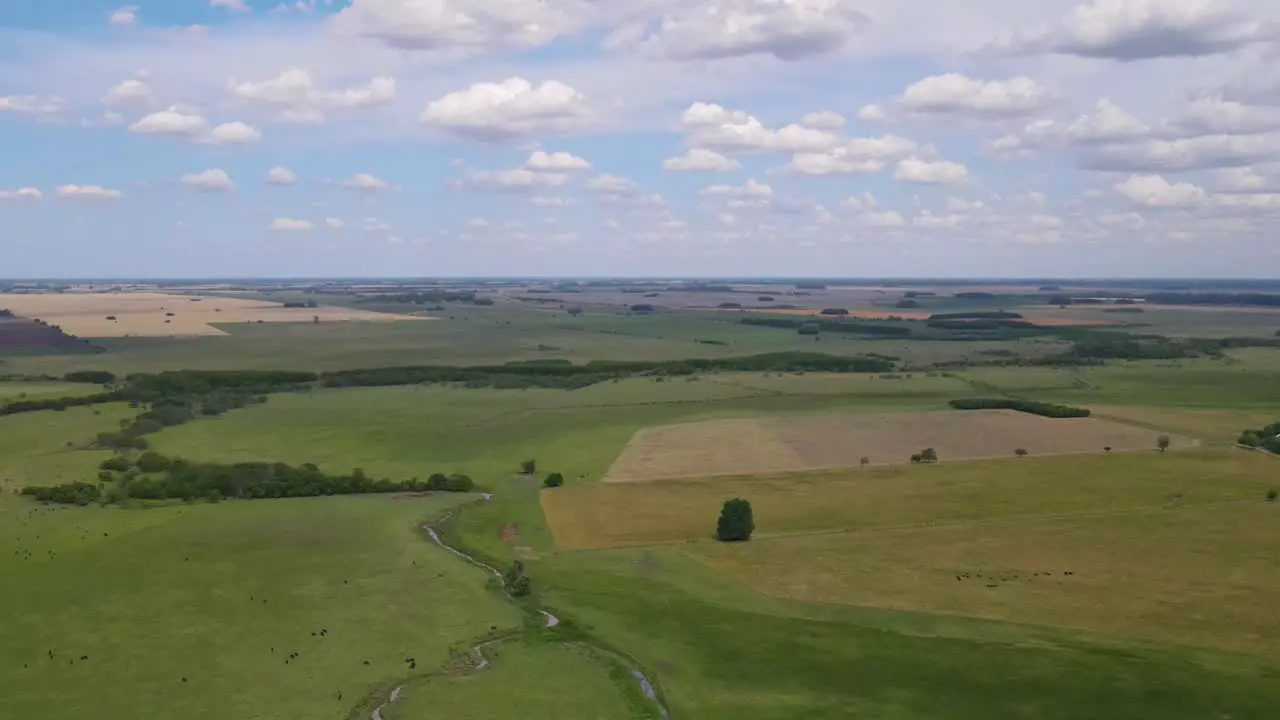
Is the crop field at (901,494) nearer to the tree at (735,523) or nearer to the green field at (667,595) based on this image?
the green field at (667,595)

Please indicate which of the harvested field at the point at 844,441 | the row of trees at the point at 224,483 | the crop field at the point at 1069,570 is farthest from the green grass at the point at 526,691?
the row of trees at the point at 224,483

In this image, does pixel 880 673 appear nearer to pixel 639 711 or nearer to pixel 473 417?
pixel 639 711

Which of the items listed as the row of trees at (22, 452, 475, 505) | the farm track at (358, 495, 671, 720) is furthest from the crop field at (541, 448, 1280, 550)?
the row of trees at (22, 452, 475, 505)

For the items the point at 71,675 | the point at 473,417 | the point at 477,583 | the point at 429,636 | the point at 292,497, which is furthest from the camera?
the point at 473,417

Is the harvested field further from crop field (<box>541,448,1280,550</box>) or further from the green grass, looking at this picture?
Answer: the green grass

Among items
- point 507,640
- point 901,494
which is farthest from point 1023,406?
point 507,640

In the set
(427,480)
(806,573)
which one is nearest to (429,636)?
(806,573)
